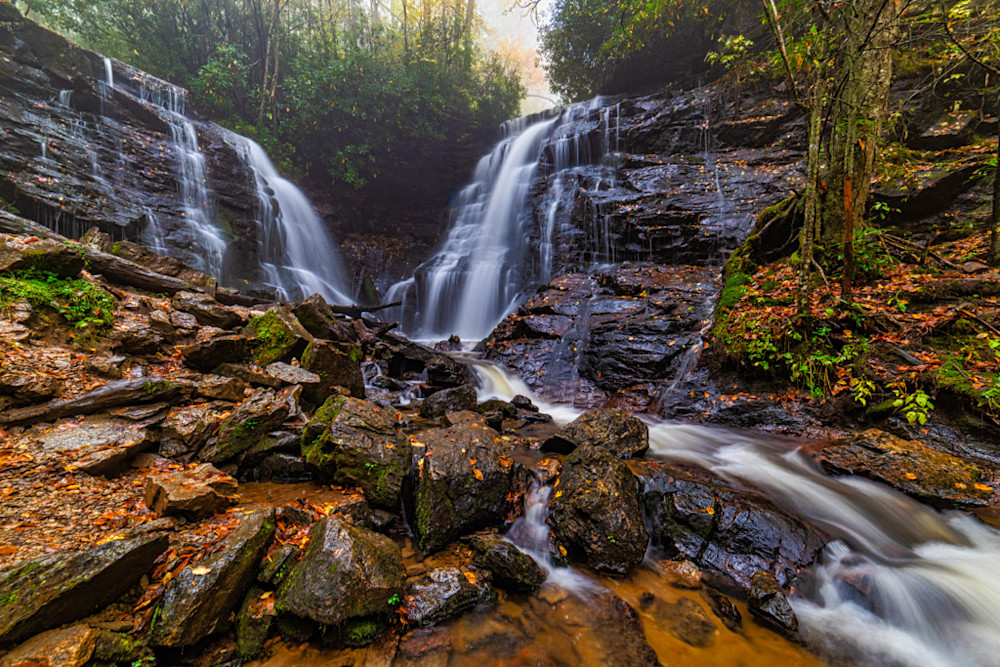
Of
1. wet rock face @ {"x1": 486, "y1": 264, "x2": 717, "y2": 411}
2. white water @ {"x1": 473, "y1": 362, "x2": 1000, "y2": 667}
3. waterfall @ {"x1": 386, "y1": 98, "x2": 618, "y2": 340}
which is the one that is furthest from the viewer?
waterfall @ {"x1": 386, "y1": 98, "x2": 618, "y2": 340}

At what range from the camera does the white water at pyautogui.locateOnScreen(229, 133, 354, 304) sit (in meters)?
11.8

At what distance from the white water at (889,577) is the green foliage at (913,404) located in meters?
1.03

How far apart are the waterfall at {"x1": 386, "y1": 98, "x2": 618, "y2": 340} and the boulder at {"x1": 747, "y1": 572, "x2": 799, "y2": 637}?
982 cm

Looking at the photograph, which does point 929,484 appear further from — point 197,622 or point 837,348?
point 197,622

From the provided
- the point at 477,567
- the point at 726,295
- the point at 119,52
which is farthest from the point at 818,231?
the point at 119,52

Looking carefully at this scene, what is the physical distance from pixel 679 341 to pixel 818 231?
2780 mm

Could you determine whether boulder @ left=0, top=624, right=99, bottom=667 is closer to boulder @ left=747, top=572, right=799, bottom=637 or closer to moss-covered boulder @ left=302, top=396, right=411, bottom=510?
moss-covered boulder @ left=302, top=396, right=411, bottom=510

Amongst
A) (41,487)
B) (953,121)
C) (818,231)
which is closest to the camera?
(41,487)

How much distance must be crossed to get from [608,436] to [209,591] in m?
3.82

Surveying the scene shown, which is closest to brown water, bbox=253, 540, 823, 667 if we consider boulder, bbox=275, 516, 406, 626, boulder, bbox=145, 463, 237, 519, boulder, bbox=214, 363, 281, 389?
boulder, bbox=275, 516, 406, 626

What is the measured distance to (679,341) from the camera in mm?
6805

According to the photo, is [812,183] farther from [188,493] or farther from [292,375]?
[188,493]

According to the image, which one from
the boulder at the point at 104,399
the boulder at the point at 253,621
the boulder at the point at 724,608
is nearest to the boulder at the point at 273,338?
the boulder at the point at 104,399

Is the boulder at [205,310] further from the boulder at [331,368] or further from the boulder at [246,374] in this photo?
the boulder at [331,368]
